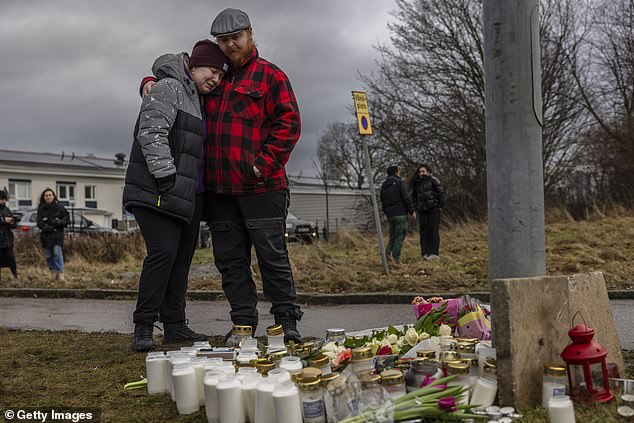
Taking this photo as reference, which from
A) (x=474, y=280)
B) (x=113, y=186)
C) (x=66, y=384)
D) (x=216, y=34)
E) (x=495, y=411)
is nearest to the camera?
(x=495, y=411)

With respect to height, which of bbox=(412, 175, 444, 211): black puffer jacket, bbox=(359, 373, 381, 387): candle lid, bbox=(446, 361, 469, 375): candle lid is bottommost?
bbox=(359, 373, 381, 387): candle lid

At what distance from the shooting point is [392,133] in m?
26.3

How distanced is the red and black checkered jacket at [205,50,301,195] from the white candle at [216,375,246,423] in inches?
80.5

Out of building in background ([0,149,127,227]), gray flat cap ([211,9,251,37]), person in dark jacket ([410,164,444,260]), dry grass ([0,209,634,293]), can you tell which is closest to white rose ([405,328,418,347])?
gray flat cap ([211,9,251,37])

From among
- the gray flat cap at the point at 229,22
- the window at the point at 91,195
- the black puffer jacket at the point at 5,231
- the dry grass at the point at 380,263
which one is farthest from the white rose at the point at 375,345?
the window at the point at 91,195

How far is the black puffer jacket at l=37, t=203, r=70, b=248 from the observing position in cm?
1293

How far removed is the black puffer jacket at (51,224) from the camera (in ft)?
42.4

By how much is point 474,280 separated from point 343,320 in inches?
120

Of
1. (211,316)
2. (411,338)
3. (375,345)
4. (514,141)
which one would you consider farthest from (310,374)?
(211,316)

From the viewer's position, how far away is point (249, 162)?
4758 mm

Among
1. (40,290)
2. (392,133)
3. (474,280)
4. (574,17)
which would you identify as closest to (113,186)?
(392,133)

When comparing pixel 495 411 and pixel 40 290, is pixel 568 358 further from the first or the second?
pixel 40 290

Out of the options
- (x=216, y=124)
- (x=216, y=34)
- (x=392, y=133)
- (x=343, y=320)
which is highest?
(x=392, y=133)

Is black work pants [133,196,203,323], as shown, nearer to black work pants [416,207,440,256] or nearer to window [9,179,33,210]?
black work pants [416,207,440,256]
